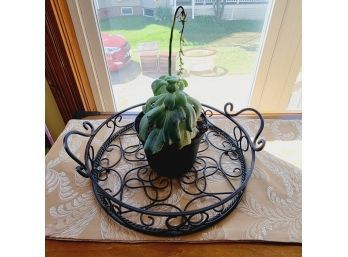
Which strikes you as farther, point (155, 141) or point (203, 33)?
point (203, 33)

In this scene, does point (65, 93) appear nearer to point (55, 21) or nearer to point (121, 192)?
point (55, 21)

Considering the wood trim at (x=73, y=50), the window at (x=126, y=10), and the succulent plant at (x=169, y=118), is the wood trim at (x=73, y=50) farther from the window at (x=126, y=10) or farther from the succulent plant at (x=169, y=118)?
the succulent plant at (x=169, y=118)

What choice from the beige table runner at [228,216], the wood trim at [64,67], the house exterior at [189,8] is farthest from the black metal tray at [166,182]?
the house exterior at [189,8]

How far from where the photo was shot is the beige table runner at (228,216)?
1.45 feet

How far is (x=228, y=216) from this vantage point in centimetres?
47

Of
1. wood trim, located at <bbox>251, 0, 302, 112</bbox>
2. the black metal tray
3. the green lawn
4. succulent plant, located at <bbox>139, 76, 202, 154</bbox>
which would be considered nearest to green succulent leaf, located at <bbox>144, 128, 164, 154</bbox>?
succulent plant, located at <bbox>139, 76, 202, 154</bbox>

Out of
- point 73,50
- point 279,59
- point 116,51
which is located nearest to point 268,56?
point 279,59

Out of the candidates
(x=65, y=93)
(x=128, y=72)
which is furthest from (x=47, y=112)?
(x=128, y=72)

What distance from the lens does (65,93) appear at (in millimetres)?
852

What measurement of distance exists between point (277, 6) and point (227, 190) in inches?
22.3

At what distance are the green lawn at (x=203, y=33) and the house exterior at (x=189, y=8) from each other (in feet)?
0.05

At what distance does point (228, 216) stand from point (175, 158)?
0.15 m

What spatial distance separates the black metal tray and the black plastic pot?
0.08ft

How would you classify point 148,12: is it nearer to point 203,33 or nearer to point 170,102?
point 203,33
